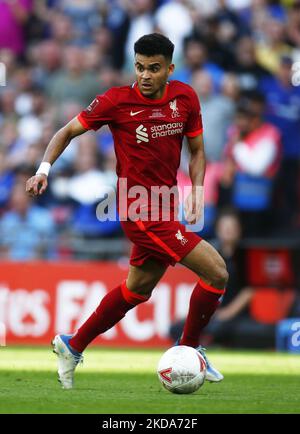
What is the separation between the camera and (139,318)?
573 inches

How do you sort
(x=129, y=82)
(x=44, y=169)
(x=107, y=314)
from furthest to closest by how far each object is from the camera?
1. (x=129, y=82)
2. (x=107, y=314)
3. (x=44, y=169)

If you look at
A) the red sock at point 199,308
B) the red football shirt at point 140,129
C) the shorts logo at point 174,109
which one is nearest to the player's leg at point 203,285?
Result: the red sock at point 199,308

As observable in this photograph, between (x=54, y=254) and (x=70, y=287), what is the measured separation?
663 millimetres

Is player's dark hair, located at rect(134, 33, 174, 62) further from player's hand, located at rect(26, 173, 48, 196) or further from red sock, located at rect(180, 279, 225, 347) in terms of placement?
red sock, located at rect(180, 279, 225, 347)

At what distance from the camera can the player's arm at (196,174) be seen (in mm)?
8758

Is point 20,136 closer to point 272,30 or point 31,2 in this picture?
point 31,2

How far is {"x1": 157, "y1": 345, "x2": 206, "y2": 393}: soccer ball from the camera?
8203mm

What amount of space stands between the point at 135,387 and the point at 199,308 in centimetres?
80

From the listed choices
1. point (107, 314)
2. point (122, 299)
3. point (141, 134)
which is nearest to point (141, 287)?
point (122, 299)

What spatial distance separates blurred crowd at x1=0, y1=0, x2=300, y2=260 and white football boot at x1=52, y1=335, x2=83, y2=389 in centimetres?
620

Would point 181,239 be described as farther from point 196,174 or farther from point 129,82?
point 129,82

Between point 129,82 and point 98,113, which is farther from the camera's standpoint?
point 129,82

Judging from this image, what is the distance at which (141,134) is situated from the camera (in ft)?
28.2

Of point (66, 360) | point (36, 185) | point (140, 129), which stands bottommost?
point (66, 360)
